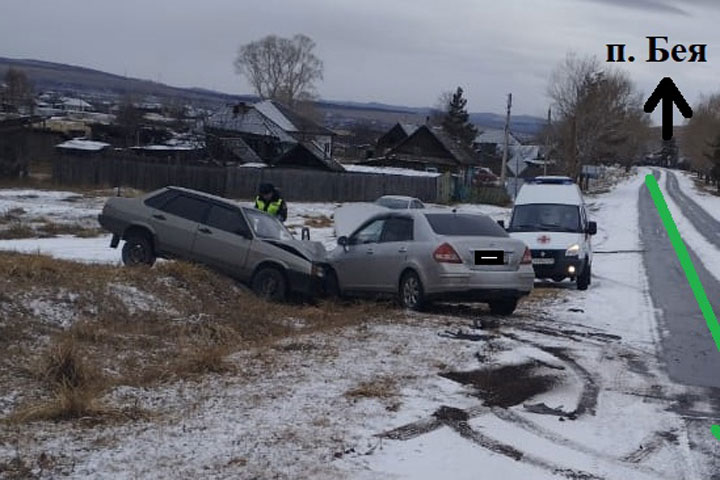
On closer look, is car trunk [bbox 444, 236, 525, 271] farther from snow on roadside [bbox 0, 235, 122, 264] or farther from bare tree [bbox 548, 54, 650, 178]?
bare tree [bbox 548, 54, 650, 178]

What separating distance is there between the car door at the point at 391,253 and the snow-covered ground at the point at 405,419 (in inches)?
69.7

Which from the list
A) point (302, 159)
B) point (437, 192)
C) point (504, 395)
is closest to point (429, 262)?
point (504, 395)

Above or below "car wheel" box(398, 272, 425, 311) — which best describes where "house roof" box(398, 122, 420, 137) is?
above

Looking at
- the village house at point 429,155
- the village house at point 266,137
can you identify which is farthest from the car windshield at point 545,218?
the village house at point 429,155

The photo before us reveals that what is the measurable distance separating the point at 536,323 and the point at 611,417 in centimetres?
568

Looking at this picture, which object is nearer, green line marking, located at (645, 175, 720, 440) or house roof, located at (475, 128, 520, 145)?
green line marking, located at (645, 175, 720, 440)

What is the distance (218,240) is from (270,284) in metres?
1.20

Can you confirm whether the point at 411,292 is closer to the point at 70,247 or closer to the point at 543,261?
the point at 543,261

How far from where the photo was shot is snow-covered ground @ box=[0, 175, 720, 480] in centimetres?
649

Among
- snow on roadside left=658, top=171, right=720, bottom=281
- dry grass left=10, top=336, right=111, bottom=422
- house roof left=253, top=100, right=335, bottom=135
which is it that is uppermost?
house roof left=253, top=100, right=335, bottom=135

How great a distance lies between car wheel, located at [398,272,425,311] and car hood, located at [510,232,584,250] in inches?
241

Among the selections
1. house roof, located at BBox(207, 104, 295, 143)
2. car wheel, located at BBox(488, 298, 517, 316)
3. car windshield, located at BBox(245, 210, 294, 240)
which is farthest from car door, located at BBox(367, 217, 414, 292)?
house roof, located at BBox(207, 104, 295, 143)

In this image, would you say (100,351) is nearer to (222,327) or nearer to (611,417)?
(222,327)

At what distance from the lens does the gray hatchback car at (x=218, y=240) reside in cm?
1470
